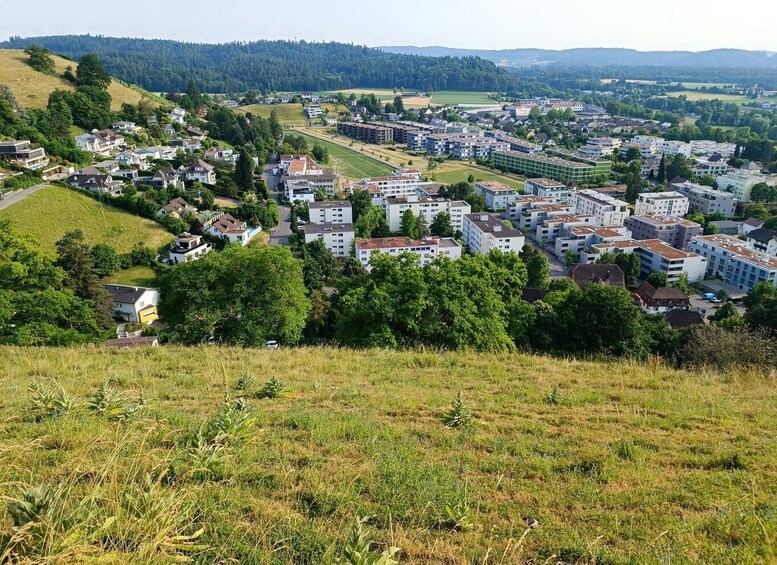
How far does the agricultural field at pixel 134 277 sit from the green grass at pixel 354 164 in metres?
31.1

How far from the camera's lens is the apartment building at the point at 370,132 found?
77812 mm

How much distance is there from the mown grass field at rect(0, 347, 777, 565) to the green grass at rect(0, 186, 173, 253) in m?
26.2

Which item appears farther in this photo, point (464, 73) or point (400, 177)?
point (464, 73)

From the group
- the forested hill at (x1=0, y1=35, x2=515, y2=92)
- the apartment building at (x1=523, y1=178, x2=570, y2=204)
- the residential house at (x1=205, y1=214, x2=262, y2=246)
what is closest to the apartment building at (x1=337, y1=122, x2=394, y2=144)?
the apartment building at (x1=523, y1=178, x2=570, y2=204)

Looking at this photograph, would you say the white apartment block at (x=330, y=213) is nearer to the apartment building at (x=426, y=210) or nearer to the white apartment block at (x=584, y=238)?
the apartment building at (x=426, y=210)

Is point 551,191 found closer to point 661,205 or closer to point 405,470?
point 661,205

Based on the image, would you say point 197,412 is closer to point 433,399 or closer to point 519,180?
point 433,399

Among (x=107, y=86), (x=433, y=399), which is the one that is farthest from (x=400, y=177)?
(x=433, y=399)

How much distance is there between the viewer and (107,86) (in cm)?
5538

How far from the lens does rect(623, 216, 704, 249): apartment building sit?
125ft

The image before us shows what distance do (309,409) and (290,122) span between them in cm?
9178

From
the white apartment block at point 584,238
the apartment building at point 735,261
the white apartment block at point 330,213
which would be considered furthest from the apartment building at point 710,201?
the white apartment block at point 330,213

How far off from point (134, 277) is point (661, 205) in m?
41.9

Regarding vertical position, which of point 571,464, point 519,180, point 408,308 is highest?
point 571,464
